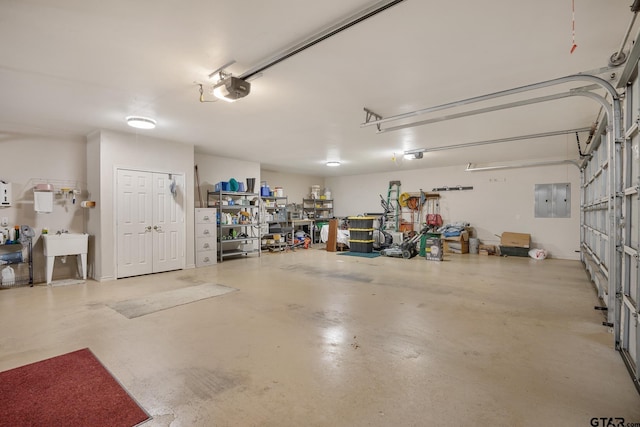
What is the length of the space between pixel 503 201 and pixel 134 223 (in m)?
9.45

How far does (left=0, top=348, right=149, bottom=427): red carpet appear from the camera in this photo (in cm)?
178

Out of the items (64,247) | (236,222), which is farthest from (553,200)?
(64,247)

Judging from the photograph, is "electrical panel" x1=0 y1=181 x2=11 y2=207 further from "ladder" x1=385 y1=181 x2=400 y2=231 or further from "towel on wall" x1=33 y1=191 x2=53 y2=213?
"ladder" x1=385 y1=181 x2=400 y2=231

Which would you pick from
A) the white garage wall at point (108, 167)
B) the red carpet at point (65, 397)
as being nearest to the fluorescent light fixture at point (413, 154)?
the white garage wall at point (108, 167)

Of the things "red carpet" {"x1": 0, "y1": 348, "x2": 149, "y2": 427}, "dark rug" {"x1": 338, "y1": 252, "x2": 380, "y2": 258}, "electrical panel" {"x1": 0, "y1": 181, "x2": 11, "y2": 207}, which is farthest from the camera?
"dark rug" {"x1": 338, "y1": 252, "x2": 380, "y2": 258}

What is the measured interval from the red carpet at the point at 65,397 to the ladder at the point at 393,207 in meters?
9.06

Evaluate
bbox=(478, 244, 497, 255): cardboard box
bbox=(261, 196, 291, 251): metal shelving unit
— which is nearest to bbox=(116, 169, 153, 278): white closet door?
bbox=(261, 196, 291, 251): metal shelving unit

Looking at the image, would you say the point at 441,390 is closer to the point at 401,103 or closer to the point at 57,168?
the point at 401,103

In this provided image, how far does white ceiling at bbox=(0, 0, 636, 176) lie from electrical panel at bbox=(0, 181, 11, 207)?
968 millimetres

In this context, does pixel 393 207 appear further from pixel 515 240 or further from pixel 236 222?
pixel 236 222

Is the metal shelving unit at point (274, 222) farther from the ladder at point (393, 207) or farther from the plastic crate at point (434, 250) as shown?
the plastic crate at point (434, 250)

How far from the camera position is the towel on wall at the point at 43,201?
5106mm

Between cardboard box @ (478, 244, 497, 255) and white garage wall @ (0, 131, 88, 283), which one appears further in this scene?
cardboard box @ (478, 244, 497, 255)

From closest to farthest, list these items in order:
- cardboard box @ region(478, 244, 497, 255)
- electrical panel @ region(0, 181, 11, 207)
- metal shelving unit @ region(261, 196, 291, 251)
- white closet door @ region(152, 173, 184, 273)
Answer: electrical panel @ region(0, 181, 11, 207) → white closet door @ region(152, 173, 184, 273) → cardboard box @ region(478, 244, 497, 255) → metal shelving unit @ region(261, 196, 291, 251)
